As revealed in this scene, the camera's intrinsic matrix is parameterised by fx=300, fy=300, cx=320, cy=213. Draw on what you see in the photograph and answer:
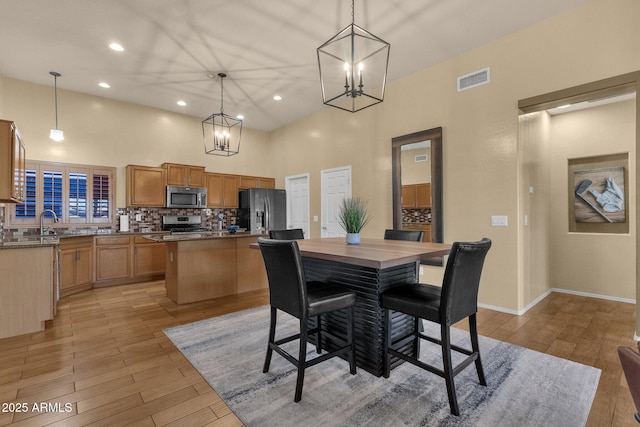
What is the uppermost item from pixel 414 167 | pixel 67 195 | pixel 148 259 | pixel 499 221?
pixel 414 167

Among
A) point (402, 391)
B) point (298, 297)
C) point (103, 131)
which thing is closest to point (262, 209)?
point (103, 131)

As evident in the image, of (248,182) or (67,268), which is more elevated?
(248,182)

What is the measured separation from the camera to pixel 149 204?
5379mm

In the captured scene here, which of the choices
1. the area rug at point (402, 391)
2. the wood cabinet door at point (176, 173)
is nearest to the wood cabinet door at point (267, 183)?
Answer: the wood cabinet door at point (176, 173)

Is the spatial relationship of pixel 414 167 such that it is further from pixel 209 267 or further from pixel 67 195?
pixel 67 195

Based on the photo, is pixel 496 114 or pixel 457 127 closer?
pixel 496 114

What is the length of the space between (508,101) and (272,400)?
373 cm

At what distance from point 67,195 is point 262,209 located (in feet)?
10.6

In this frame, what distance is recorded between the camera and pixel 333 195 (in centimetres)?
558

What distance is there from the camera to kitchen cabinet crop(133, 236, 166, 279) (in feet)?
16.5

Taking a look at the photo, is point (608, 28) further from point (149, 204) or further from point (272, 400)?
point (149, 204)

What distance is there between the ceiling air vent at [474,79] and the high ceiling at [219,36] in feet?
1.04

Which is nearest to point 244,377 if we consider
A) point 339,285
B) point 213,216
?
point 339,285

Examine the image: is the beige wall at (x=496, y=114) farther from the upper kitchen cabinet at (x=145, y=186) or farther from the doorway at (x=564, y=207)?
the upper kitchen cabinet at (x=145, y=186)
